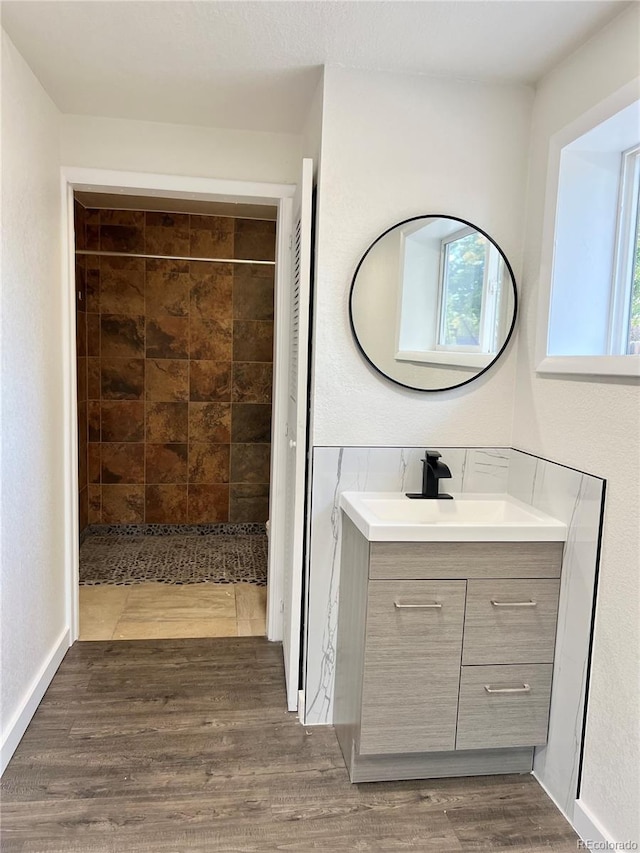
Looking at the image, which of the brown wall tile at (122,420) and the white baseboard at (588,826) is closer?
the white baseboard at (588,826)

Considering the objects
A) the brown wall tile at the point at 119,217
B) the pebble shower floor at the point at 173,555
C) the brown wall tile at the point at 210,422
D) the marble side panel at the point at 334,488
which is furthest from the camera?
the brown wall tile at the point at 210,422

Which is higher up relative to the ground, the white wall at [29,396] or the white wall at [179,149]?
the white wall at [179,149]

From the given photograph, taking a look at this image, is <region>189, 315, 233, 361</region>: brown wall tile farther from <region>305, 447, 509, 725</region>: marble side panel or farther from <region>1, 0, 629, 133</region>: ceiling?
<region>305, 447, 509, 725</region>: marble side panel

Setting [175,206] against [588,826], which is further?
[175,206]

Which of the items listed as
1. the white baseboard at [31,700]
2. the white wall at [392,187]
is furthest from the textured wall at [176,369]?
the white wall at [392,187]

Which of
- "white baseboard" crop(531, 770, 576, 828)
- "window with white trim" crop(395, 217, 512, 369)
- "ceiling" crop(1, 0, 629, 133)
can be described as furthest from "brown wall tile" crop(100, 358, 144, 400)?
"white baseboard" crop(531, 770, 576, 828)

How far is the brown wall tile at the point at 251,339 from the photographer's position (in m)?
4.47

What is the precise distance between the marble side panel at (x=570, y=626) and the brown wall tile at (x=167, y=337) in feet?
9.88

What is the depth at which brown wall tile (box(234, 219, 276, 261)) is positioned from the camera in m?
4.35

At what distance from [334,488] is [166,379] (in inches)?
99.3

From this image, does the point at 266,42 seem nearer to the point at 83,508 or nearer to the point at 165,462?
the point at 165,462

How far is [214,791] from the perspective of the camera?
6.46ft

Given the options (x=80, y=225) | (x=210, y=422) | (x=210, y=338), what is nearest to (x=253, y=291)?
(x=210, y=338)

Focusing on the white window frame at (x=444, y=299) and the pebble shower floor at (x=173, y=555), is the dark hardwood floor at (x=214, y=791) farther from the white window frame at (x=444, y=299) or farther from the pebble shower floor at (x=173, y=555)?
the white window frame at (x=444, y=299)
